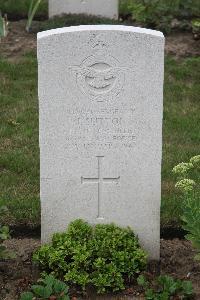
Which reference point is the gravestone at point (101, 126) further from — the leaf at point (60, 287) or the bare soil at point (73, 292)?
the leaf at point (60, 287)

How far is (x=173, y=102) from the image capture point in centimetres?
772

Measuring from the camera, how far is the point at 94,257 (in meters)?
4.61

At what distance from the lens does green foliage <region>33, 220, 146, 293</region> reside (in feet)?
14.8

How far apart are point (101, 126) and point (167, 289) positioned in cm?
103

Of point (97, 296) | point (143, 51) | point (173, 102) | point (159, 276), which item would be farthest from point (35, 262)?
point (173, 102)

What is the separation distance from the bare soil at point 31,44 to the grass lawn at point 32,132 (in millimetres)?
197

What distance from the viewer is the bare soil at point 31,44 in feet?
29.1

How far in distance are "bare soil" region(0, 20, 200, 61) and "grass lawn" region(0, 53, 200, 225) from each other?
197 millimetres

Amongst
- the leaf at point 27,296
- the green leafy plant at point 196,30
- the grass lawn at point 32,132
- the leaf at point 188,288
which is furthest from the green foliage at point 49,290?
the green leafy plant at point 196,30

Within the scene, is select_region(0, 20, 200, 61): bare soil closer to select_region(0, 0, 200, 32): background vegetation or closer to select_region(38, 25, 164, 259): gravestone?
select_region(0, 0, 200, 32): background vegetation

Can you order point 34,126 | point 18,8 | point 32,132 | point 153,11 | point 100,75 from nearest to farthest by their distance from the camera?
point 100,75 < point 32,132 < point 34,126 < point 153,11 < point 18,8

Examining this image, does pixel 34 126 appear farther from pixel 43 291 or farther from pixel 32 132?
pixel 43 291

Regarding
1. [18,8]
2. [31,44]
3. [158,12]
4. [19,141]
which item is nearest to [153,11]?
[158,12]

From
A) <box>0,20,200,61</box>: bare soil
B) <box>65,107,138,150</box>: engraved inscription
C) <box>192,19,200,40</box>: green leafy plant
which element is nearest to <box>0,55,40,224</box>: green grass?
<box>0,20,200,61</box>: bare soil
